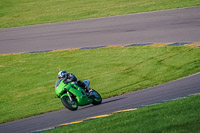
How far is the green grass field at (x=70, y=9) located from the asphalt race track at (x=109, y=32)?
Result: 2274 millimetres

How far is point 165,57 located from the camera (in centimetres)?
1992

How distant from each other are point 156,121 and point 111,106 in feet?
15.5

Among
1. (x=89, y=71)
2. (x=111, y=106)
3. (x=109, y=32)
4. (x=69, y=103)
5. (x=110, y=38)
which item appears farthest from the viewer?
(x=109, y=32)

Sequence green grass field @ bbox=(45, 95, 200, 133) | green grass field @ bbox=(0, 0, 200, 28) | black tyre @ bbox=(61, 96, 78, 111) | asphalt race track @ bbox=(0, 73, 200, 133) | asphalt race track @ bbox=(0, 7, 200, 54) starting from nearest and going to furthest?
green grass field @ bbox=(45, 95, 200, 133) → asphalt race track @ bbox=(0, 73, 200, 133) → black tyre @ bbox=(61, 96, 78, 111) → asphalt race track @ bbox=(0, 7, 200, 54) → green grass field @ bbox=(0, 0, 200, 28)

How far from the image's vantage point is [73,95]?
1395 cm

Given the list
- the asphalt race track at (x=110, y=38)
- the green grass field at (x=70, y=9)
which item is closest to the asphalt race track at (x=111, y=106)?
the asphalt race track at (x=110, y=38)

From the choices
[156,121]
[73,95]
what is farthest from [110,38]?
[156,121]

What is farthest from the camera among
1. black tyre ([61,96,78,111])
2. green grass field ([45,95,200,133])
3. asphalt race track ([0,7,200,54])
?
asphalt race track ([0,7,200,54])

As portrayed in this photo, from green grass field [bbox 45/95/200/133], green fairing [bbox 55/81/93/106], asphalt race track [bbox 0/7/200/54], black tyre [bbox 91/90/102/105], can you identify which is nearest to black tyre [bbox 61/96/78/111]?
green fairing [bbox 55/81/93/106]

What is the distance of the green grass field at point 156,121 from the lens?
330 inches

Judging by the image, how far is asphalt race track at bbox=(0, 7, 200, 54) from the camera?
24.5 metres

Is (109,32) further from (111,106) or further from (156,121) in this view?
(156,121)

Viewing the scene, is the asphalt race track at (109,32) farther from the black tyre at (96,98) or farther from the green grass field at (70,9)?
the black tyre at (96,98)

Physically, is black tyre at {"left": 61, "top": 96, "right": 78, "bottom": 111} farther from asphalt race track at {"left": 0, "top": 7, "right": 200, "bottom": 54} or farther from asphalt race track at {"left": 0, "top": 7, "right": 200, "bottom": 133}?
asphalt race track at {"left": 0, "top": 7, "right": 200, "bottom": 54}
